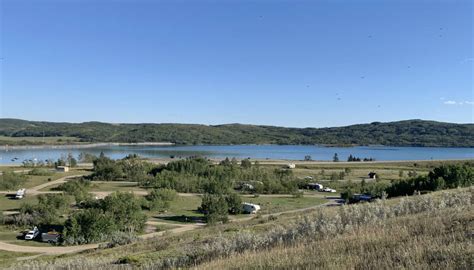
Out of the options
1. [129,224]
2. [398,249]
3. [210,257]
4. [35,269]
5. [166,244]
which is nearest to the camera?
[398,249]

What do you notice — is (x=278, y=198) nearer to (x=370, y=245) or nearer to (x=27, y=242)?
(x=27, y=242)

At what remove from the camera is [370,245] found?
639 centimetres

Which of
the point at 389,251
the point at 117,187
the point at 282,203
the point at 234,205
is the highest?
the point at 389,251

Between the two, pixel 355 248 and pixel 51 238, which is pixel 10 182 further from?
pixel 355 248

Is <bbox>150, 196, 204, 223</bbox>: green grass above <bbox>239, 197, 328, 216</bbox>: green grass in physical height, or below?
below

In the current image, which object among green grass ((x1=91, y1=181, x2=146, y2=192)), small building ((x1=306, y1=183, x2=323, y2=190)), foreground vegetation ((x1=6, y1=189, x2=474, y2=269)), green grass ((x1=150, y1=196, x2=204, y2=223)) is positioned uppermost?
foreground vegetation ((x1=6, y1=189, x2=474, y2=269))

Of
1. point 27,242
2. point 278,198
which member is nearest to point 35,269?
point 27,242

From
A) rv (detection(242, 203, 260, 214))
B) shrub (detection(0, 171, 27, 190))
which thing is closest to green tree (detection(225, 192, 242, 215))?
rv (detection(242, 203, 260, 214))

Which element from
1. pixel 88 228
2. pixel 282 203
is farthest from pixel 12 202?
pixel 282 203

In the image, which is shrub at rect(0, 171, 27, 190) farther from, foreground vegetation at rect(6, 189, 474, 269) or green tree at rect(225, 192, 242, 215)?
foreground vegetation at rect(6, 189, 474, 269)

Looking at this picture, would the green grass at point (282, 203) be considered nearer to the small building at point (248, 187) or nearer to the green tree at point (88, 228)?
the small building at point (248, 187)

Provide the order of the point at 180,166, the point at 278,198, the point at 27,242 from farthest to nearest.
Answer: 1. the point at 180,166
2. the point at 278,198
3. the point at 27,242

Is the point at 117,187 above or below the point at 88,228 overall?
below

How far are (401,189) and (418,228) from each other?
36.4m
